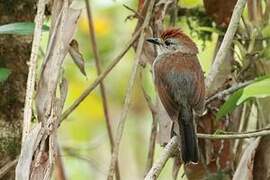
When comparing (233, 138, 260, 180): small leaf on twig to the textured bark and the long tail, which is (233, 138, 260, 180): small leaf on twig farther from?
the textured bark

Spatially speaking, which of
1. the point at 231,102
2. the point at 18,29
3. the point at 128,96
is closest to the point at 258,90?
the point at 231,102

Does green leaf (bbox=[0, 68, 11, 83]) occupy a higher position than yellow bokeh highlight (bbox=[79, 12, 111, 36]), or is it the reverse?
green leaf (bbox=[0, 68, 11, 83])

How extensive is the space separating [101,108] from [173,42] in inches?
72.0

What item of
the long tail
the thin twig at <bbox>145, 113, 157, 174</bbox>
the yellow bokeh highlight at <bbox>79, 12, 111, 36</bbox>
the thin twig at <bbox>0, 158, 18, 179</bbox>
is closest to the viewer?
the thin twig at <bbox>0, 158, 18, 179</bbox>

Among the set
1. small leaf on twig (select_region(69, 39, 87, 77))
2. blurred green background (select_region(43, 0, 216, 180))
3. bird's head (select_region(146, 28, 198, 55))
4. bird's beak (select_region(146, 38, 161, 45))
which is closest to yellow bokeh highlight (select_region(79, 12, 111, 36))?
blurred green background (select_region(43, 0, 216, 180))

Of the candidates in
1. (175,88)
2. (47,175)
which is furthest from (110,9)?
(47,175)

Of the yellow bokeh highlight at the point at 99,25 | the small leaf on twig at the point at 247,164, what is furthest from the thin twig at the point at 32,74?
the yellow bokeh highlight at the point at 99,25

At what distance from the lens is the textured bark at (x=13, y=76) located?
2.89m

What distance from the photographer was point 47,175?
2.26 meters

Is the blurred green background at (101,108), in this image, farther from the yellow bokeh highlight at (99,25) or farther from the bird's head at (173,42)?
the bird's head at (173,42)

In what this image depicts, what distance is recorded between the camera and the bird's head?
3352 millimetres

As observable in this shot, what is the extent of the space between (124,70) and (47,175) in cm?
312

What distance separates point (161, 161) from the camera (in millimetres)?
2438

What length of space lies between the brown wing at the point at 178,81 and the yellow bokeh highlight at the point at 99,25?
1440mm
